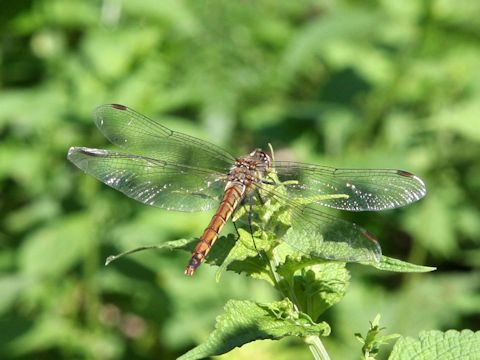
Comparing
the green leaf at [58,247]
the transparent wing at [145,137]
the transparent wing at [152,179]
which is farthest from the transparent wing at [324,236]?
the green leaf at [58,247]

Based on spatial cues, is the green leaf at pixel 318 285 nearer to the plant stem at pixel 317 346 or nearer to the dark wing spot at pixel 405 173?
the plant stem at pixel 317 346

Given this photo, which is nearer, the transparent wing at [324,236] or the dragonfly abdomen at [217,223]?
the transparent wing at [324,236]

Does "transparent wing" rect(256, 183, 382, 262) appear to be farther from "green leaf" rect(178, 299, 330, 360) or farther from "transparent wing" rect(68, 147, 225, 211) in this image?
"transparent wing" rect(68, 147, 225, 211)

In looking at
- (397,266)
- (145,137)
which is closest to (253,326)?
(397,266)

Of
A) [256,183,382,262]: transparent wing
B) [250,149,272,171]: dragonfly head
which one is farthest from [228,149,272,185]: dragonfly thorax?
[256,183,382,262]: transparent wing

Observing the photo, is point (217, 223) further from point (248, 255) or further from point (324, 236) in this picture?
point (248, 255)

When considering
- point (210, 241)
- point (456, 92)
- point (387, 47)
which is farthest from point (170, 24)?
point (210, 241)
